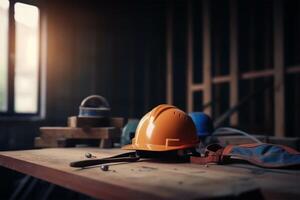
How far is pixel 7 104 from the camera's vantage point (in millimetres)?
5699

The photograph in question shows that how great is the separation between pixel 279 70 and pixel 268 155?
3552mm

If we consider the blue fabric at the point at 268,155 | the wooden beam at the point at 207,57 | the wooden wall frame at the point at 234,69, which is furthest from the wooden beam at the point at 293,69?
the blue fabric at the point at 268,155

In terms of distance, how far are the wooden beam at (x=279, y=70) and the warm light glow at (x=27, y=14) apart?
394 centimetres

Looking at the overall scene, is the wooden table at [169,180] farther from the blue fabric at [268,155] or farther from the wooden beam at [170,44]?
the wooden beam at [170,44]

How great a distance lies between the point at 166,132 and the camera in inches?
90.0

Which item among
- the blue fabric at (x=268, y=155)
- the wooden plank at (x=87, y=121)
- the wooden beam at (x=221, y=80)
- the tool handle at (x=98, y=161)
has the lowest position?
the tool handle at (x=98, y=161)

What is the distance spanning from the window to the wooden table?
149 inches

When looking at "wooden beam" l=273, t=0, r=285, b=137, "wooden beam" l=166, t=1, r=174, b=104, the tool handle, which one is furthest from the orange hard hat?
"wooden beam" l=166, t=1, r=174, b=104

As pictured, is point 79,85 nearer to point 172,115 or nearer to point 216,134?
point 216,134

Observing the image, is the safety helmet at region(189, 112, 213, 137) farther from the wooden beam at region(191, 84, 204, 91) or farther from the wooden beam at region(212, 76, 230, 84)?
the wooden beam at region(191, 84, 204, 91)

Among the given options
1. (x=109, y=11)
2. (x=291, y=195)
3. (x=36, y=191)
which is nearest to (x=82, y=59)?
(x=109, y=11)

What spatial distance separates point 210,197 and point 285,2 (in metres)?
4.85

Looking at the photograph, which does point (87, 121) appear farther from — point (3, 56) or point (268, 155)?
point (3, 56)

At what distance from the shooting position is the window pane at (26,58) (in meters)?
5.84
